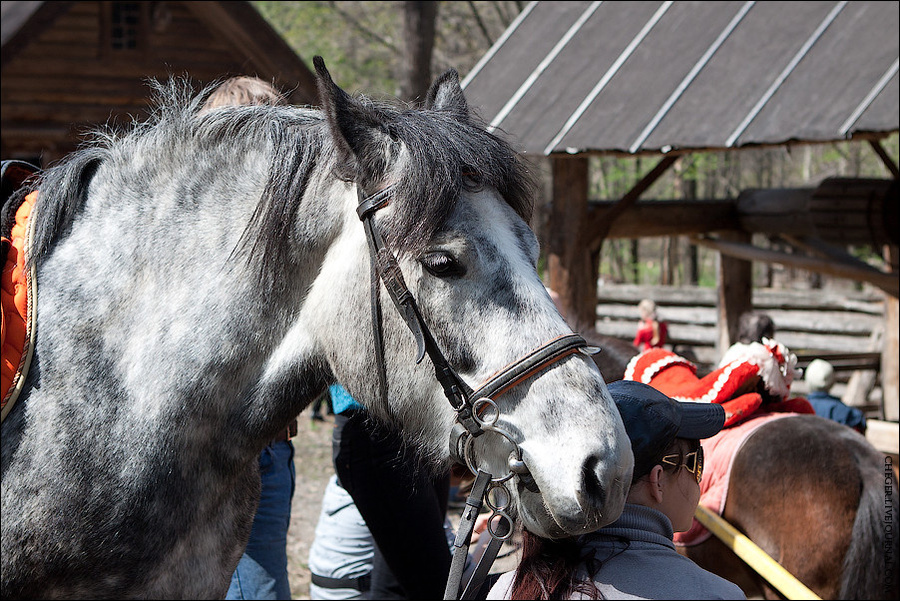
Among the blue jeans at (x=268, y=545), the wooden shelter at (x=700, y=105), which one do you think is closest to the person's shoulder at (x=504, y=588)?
the blue jeans at (x=268, y=545)

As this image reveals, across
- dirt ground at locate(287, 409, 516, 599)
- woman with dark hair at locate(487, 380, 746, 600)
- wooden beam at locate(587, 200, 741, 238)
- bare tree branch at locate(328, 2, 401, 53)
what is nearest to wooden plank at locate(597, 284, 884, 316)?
wooden beam at locate(587, 200, 741, 238)

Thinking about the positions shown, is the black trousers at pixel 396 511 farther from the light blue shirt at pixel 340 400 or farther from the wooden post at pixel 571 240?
the wooden post at pixel 571 240

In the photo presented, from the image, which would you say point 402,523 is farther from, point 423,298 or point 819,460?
point 819,460

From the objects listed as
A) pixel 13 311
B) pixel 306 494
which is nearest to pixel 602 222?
pixel 306 494

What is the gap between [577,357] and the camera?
171 cm

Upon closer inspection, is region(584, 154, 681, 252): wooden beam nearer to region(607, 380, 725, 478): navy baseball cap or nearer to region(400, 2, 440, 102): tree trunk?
region(400, 2, 440, 102): tree trunk

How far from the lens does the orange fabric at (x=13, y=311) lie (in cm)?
204

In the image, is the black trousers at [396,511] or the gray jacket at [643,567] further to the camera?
the black trousers at [396,511]

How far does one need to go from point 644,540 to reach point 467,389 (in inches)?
18.1

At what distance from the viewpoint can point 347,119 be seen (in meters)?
1.85

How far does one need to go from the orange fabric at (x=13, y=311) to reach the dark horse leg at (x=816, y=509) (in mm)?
2881

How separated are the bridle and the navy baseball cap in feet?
0.52

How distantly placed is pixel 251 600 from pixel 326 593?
46cm

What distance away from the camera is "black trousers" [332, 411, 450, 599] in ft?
8.90
